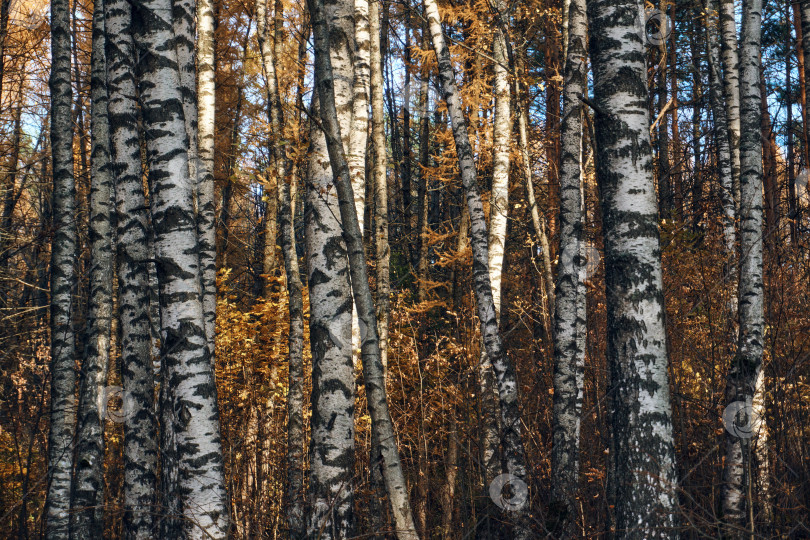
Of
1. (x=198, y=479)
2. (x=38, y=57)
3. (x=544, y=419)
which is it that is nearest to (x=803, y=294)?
(x=544, y=419)

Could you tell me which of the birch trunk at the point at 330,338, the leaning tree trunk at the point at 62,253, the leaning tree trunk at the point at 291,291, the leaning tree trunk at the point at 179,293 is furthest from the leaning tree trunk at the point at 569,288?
the leaning tree trunk at the point at 62,253

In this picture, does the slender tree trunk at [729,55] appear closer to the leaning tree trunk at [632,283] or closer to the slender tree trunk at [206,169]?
the leaning tree trunk at [632,283]

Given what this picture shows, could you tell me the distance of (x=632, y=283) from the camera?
11.2 feet

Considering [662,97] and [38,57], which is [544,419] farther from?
[662,97]

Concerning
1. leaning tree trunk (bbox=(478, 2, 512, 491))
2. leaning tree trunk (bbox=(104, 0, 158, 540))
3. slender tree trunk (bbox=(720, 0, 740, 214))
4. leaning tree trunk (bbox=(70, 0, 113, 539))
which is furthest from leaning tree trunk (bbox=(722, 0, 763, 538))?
leaning tree trunk (bbox=(70, 0, 113, 539))

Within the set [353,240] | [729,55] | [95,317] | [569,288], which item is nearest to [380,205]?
[569,288]

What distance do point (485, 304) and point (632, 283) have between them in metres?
2.50

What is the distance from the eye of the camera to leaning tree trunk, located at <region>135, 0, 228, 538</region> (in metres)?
3.66

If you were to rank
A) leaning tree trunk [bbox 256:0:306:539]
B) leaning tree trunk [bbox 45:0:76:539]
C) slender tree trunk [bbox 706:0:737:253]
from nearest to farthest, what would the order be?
leaning tree trunk [bbox 45:0:76:539]
leaning tree trunk [bbox 256:0:306:539]
slender tree trunk [bbox 706:0:737:253]

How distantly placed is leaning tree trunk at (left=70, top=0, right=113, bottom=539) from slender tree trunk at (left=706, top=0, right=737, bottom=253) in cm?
699

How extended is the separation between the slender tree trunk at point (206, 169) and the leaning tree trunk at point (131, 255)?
982 mm

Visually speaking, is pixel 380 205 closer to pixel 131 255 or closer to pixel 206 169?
pixel 206 169

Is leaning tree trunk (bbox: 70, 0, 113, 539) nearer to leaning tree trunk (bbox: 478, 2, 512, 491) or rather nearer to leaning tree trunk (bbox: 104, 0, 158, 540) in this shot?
leaning tree trunk (bbox: 104, 0, 158, 540)

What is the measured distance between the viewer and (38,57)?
9.92 meters
